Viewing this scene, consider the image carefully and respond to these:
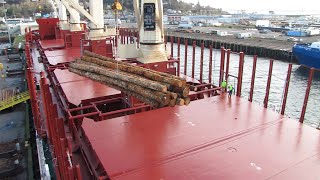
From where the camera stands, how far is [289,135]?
7570mm

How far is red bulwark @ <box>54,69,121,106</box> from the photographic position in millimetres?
9766

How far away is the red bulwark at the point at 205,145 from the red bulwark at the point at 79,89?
57.8 inches

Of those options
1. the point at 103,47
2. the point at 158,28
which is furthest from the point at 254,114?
the point at 103,47

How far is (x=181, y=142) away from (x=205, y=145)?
63 centimetres

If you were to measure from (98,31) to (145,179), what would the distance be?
12.9m

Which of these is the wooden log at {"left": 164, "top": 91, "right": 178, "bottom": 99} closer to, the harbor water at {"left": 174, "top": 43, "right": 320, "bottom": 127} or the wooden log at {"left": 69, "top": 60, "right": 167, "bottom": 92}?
the wooden log at {"left": 69, "top": 60, "right": 167, "bottom": 92}

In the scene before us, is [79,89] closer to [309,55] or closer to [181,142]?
[181,142]

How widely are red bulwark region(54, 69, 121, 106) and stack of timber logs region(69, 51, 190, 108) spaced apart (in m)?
1.07

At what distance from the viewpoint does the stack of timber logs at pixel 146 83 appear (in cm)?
626

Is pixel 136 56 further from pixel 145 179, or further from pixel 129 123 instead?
pixel 145 179

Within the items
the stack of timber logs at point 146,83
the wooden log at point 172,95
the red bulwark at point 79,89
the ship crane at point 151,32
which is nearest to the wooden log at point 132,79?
the stack of timber logs at point 146,83

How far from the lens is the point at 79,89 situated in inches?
427

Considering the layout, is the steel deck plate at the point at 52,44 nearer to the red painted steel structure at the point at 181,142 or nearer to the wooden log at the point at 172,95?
the red painted steel structure at the point at 181,142

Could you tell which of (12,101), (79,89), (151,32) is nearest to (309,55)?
(151,32)
